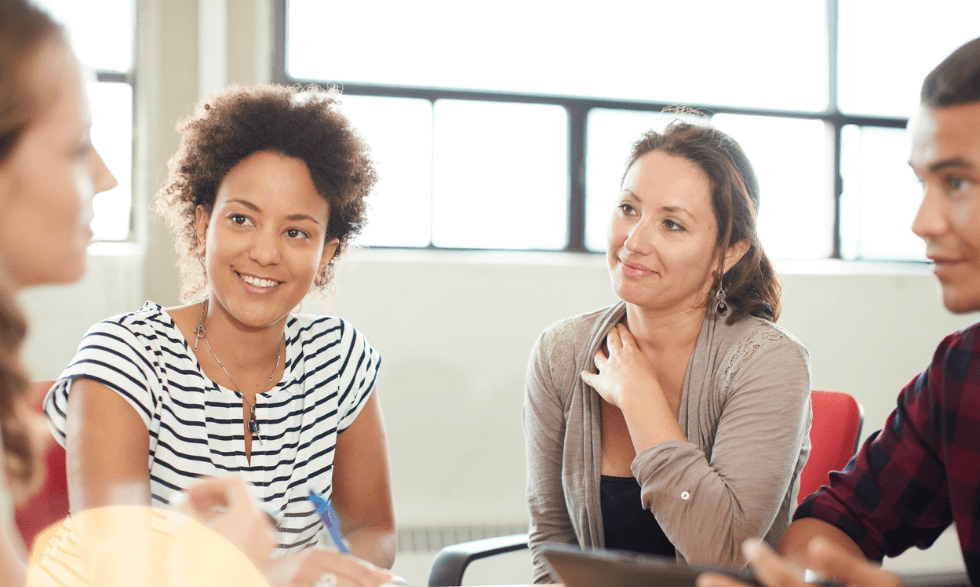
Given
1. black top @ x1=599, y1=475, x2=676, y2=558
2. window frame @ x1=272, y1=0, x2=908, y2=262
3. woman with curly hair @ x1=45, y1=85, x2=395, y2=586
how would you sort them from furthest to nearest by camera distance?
window frame @ x1=272, y1=0, x2=908, y2=262 < black top @ x1=599, y1=475, x2=676, y2=558 < woman with curly hair @ x1=45, y1=85, x2=395, y2=586

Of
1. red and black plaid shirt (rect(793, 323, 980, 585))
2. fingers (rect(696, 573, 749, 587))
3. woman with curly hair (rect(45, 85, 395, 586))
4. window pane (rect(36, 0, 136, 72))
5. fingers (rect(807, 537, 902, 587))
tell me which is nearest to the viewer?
fingers (rect(696, 573, 749, 587))

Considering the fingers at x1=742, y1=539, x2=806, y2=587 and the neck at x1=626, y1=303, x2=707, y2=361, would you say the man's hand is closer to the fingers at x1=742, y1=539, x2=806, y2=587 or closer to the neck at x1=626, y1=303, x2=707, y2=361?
the fingers at x1=742, y1=539, x2=806, y2=587

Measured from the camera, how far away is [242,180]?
4.41ft

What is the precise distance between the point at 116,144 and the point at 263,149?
1.55 meters

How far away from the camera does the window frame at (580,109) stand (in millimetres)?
2717

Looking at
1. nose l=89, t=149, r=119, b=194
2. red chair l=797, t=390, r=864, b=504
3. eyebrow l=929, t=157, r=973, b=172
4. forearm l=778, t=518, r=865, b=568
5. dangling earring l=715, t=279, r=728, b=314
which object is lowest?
forearm l=778, t=518, r=865, b=568

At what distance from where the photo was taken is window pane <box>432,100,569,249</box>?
2816 mm

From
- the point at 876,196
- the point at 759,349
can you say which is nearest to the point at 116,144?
the point at 759,349

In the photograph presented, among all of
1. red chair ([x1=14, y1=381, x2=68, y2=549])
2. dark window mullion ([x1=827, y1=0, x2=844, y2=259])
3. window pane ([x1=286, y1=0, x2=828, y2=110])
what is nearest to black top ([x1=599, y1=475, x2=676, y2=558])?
red chair ([x1=14, y1=381, x2=68, y2=549])

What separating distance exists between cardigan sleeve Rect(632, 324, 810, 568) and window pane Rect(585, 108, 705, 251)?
1622 millimetres

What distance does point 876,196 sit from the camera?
3.28 meters

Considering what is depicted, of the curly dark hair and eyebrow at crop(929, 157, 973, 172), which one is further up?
the curly dark hair

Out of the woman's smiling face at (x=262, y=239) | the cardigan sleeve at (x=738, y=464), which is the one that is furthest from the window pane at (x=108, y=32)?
the cardigan sleeve at (x=738, y=464)

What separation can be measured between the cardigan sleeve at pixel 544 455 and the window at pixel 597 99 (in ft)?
4.42
